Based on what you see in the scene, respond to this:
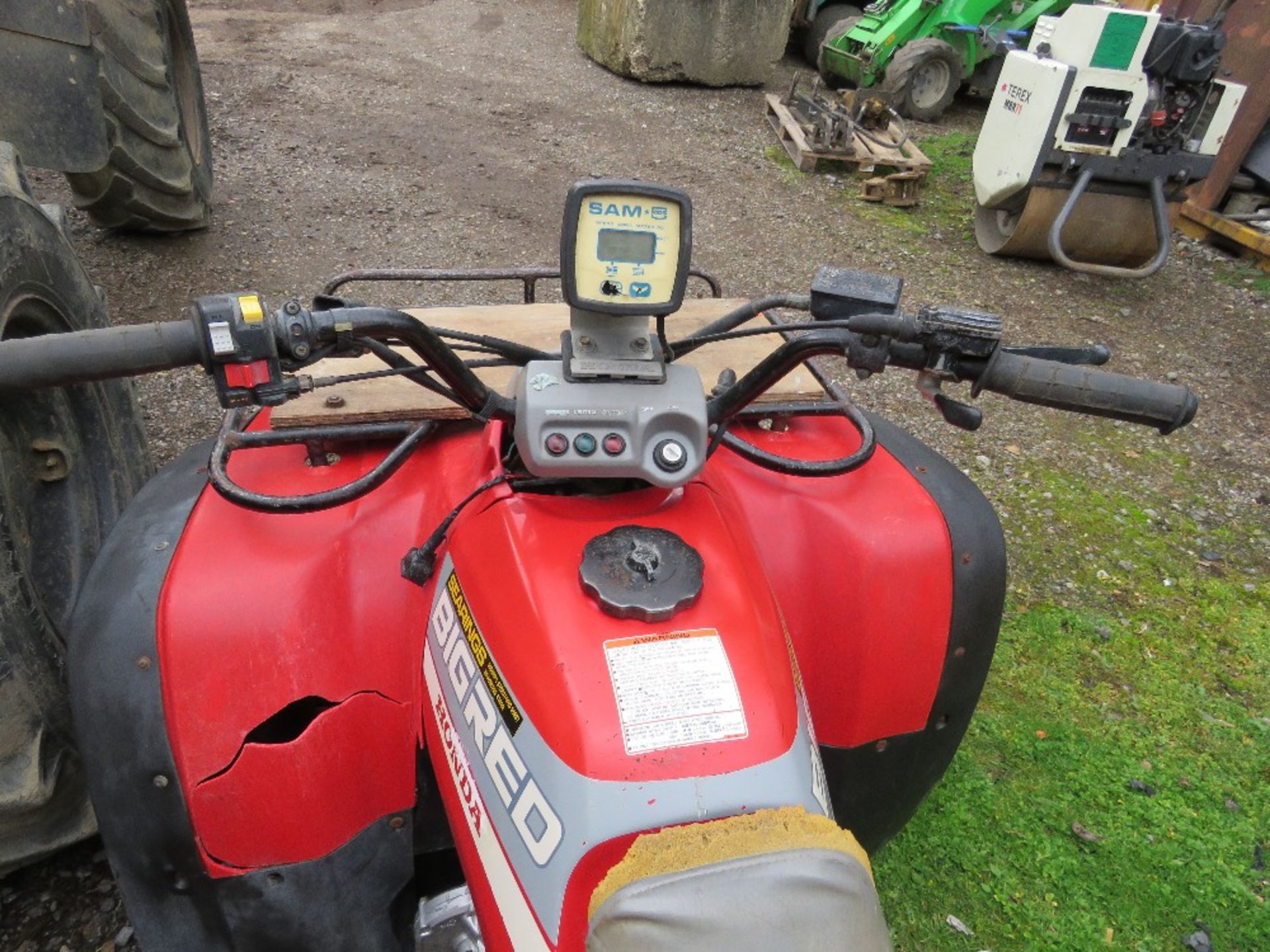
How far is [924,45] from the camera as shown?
22.3 ft

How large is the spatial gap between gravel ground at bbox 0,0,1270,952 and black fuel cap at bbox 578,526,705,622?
4.73ft

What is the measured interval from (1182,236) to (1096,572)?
3.82 metres

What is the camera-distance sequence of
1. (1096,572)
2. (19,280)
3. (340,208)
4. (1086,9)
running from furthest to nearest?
1. (340,208)
2. (1086,9)
3. (1096,572)
4. (19,280)

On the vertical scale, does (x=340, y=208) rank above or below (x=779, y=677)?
below

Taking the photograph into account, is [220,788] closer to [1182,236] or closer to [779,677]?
[779,677]

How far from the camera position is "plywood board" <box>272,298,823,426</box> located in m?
1.55

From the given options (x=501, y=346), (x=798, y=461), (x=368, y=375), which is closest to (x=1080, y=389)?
(x=798, y=461)

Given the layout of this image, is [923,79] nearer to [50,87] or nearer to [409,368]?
[50,87]

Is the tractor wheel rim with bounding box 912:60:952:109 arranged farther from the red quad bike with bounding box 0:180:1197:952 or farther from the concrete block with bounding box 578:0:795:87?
the red quad bike with bounding box 0:180:1197:952

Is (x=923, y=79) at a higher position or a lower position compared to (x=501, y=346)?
lower

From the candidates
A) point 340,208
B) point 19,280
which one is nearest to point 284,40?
point 340,208

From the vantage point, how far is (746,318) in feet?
5.41

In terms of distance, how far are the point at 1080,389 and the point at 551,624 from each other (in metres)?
0.72

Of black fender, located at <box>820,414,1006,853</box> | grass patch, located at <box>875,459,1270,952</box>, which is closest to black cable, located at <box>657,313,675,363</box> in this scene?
black fender, located at <box>820,414,1006,853</box>
